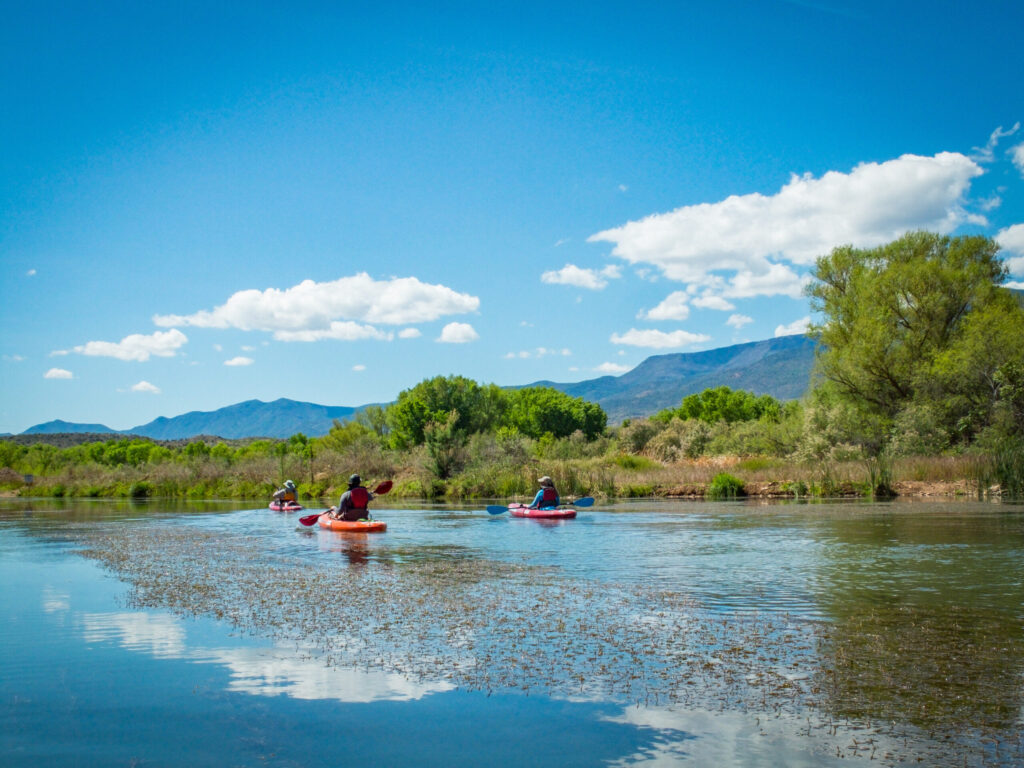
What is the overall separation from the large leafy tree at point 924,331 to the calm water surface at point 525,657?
2494cm

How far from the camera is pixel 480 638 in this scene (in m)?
9.58

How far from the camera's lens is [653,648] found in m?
8.91

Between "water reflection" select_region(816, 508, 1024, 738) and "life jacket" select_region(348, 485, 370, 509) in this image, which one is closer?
"water reflection" select_region(816, 508, 1024, 738)

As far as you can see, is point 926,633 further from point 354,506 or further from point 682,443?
point 682,443

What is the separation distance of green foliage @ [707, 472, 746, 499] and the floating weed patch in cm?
2661

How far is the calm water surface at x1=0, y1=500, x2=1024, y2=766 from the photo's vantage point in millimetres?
6152

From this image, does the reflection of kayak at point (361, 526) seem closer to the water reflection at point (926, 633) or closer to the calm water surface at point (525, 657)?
the calm water surface at point (525, 657)

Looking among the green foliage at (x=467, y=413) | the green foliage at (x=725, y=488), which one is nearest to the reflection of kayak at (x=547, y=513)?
the green foliage at (x=725, y=488)

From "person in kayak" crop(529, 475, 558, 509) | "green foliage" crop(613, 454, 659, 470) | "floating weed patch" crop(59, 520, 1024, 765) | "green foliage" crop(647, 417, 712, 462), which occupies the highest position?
"green foliage" crop(647, 417, 712, 462)

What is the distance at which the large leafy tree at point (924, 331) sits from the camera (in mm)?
39875

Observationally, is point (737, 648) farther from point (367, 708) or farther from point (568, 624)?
point (367, 708)

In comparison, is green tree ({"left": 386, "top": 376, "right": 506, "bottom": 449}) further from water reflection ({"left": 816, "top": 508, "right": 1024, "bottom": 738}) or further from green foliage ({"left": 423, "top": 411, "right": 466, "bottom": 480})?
water reflection ({"left": 816, "top": 508, "right": 1024, "bottom": 738})

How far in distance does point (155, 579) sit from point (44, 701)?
8.10m

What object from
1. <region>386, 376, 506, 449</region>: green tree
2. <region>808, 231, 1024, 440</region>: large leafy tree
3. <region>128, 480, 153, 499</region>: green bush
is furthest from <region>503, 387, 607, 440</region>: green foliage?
<region>808, 231, 1024, 440</region>: large leafy tree
